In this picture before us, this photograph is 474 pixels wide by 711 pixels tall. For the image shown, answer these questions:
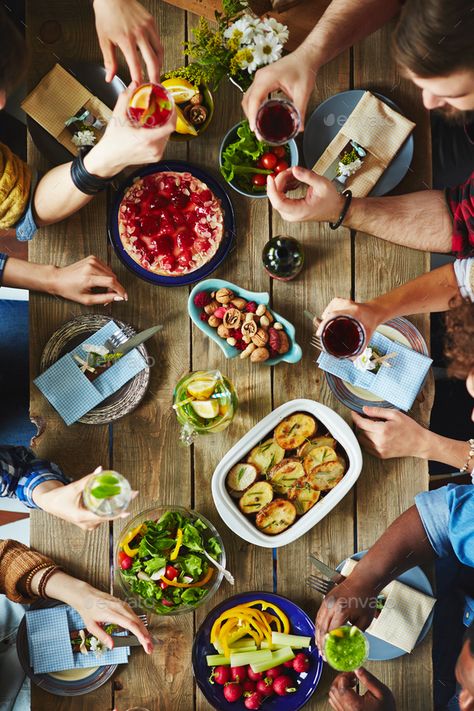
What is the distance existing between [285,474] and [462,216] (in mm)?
874

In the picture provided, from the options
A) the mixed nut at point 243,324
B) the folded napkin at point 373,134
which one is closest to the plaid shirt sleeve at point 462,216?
the folded napkin at point 373,134

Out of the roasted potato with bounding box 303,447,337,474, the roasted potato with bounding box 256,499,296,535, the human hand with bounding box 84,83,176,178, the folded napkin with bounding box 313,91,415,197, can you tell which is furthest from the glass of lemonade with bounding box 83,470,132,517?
the folded napkin with bounding box 313,91,415,197

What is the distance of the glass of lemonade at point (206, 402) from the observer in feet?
5.76

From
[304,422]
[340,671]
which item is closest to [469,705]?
[340,671]

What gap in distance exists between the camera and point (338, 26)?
1.76 m

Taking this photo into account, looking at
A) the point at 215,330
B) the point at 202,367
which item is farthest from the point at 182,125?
the point at 202,367

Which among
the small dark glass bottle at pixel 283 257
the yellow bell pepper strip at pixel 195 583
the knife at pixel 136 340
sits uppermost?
the small dark glass bottle at pixel 283 257

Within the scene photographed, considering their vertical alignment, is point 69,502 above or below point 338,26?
below

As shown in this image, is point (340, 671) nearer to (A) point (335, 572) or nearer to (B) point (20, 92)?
(A) point (335, 572)

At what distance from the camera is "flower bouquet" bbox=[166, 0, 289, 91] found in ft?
5.59

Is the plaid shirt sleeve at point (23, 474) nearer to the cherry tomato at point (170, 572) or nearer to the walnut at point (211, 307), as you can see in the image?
the cherry tomato at point (170, 572)

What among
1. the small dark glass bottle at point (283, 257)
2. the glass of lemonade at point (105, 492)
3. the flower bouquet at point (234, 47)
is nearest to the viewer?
the glass of lemonade at point (105, 492)

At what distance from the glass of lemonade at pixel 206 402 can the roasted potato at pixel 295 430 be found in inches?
5.8

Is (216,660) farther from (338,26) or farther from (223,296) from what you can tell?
(338,26)
